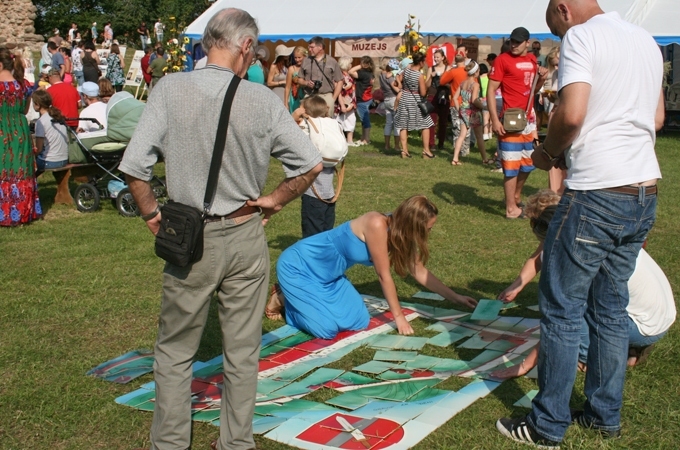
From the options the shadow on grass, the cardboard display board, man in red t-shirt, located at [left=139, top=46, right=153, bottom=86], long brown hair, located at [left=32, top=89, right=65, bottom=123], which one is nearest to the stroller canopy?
long brown hair, located at [left=32, top=89, right=65, bottom=123]

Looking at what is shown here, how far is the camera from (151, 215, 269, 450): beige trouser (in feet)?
10.0

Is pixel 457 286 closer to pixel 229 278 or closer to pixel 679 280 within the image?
pixel 679 280

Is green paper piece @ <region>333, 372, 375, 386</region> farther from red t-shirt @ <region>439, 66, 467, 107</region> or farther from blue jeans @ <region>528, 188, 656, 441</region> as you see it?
red t-shirt @ <region>439, 66, 467, 107</region>

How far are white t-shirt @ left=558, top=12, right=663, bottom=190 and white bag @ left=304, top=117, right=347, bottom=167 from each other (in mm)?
2895

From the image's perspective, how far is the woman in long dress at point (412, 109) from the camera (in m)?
13.6

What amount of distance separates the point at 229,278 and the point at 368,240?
1.99 metres

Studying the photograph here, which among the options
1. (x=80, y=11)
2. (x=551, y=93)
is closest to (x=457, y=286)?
(x=551, y=93)

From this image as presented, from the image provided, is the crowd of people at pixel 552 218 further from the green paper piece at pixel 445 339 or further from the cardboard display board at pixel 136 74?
the cardboard display board at pixel 136 74

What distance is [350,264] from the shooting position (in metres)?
5.21

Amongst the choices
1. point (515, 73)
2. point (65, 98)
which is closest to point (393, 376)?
point (515, 73)

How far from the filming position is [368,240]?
5004mm

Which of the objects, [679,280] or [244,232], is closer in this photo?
[244,232]

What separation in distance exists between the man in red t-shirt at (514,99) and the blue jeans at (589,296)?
5.33 meters

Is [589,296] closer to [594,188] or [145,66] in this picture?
[594,188]
